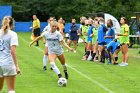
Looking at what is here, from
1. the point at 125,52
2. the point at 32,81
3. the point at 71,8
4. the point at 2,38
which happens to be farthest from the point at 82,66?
the point at 71,8

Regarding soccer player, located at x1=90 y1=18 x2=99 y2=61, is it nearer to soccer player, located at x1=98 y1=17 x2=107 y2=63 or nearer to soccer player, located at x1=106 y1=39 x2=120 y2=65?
soccer player, located at x1=98 y1=17 x2=107 y2=63

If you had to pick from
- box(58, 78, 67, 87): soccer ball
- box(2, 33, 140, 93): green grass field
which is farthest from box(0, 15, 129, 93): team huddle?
box(2, 33, 140, 93): green grass field

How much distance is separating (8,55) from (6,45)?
210 millimetres

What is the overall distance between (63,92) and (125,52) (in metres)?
7.78

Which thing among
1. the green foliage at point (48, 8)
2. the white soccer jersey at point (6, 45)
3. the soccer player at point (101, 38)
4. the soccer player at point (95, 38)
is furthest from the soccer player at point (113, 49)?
the green foliage at point (48, 8)

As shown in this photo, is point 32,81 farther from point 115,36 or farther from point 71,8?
point 71,8

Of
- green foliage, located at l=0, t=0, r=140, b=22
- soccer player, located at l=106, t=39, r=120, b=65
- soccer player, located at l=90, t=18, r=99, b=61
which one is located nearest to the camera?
soccer player, located at l=106, t=39, r=120, b=65

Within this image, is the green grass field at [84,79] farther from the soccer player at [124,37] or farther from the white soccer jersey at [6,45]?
the white soccer jersey at [6,45]

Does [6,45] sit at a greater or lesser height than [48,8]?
lesser

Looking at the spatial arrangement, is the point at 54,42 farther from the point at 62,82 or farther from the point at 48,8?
the point at 48,8

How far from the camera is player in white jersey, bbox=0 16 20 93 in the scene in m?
9.85

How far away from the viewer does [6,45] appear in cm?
994

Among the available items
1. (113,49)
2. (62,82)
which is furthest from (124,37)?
(62,82)

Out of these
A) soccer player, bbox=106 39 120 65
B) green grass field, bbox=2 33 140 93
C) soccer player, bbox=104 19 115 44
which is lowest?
green grass field, bbox=2 33 140 93
